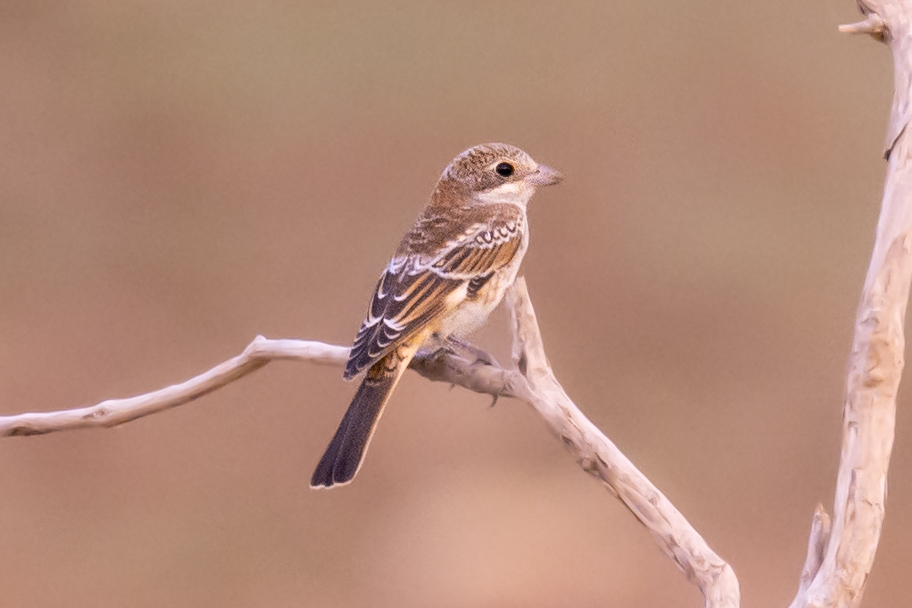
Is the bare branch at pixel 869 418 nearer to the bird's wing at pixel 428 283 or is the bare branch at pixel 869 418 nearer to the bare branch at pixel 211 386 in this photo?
the bare branch at pixel 211 386

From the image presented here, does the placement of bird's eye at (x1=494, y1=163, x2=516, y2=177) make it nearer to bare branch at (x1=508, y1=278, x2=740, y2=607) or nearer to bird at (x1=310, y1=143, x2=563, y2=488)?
bird at (x1=310, y1=143, x2=563, y2=488)

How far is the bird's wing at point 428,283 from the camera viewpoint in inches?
64.7

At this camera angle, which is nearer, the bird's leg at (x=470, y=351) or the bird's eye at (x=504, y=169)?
the bird's leg at (x=470, y=351)

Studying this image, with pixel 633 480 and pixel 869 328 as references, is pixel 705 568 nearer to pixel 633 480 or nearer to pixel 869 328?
pixel 633 480

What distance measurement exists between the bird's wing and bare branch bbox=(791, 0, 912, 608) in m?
0.71

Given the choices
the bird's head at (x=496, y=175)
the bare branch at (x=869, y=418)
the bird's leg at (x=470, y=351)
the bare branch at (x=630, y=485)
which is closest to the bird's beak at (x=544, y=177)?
the bird's head at (x=496, y=175)

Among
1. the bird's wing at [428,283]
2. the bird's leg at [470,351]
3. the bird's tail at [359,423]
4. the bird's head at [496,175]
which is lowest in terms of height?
the bird's tail at [359,423]

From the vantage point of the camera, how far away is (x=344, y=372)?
62.6 inches

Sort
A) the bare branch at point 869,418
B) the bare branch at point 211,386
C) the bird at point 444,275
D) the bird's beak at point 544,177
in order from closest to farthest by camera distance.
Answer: the bare branch at point 869,418, the bare branch at point 211,386, the bird at point 444,275, the bird's beak at point 544,177

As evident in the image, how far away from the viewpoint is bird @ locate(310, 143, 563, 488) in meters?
1.61

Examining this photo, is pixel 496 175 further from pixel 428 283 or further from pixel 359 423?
pixel 359 423

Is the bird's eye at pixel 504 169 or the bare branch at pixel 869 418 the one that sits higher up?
the bird's eye at pixel 504 169

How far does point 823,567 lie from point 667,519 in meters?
0.18

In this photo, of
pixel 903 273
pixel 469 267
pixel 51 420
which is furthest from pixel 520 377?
pixel 51 420
